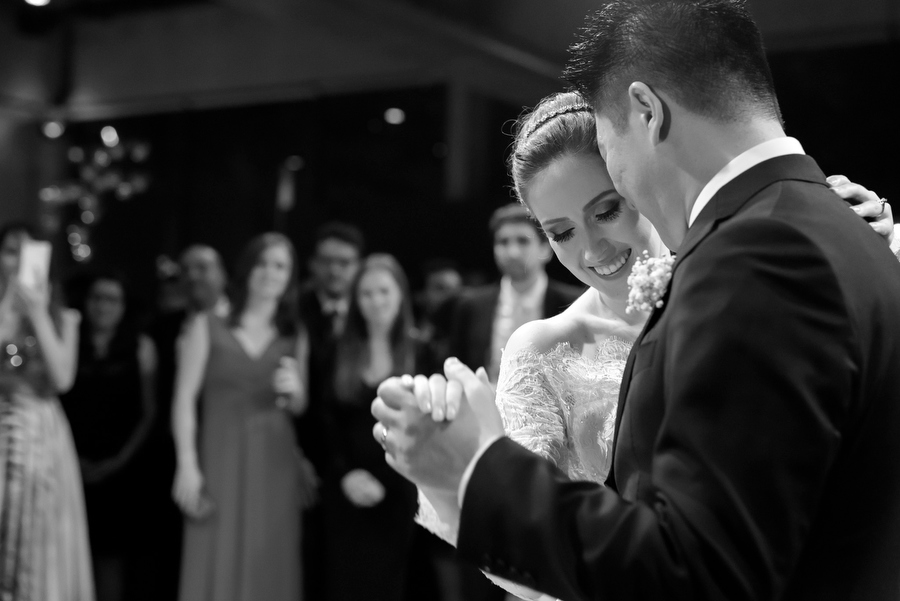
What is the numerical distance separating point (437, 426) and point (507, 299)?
3.49 metres

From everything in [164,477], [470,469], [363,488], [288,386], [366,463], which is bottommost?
[164,477]

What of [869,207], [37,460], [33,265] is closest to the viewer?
[869,207]

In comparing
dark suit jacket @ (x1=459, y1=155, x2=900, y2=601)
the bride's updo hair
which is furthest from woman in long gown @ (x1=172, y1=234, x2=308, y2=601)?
dark suit jacket @ (x1=459, y1=155, x2=900, y2=601)

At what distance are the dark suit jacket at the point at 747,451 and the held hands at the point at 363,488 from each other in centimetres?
362

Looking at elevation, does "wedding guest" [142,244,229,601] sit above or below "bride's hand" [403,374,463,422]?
below

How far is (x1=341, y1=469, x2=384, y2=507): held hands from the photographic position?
4648 mm

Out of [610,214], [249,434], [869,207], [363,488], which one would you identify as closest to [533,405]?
[610,214]

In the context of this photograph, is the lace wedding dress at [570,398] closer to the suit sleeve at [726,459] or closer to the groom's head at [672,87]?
the groom's head at [672,87]

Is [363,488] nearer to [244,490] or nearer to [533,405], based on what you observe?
[244,490]

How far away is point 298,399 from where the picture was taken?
4.82m

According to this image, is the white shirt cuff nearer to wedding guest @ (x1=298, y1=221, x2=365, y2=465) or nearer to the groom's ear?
the groom's ear

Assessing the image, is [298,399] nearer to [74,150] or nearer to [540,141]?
[540,141]

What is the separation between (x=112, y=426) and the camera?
5.09 m

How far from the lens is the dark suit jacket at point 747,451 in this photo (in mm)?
948
